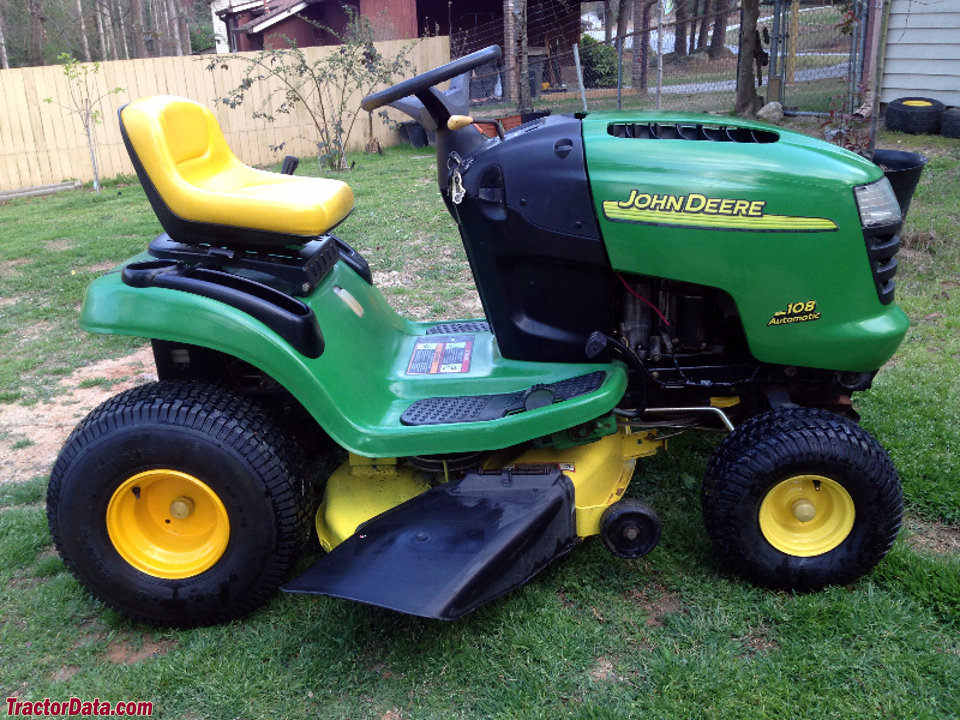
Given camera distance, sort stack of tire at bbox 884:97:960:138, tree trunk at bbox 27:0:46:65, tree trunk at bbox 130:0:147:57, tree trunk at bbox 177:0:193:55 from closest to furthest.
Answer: stack of tire at bbox 884:97:960:138
tree trunk at bbox 27:0:46:65
tree trunk at bbox 130:0:147:57
tree trunk at bbox 177:0:193:55

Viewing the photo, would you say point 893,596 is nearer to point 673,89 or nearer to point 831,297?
point 831,297

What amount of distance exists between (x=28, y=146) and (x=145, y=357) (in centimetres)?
916

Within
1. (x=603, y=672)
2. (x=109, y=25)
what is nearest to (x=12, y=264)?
(x=603, y=672)

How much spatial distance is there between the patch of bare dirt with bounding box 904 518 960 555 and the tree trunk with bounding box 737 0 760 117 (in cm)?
838

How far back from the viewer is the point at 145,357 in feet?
16.6

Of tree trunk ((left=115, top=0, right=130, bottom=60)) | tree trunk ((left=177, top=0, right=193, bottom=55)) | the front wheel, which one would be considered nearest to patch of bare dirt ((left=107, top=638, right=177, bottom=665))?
the front wheel

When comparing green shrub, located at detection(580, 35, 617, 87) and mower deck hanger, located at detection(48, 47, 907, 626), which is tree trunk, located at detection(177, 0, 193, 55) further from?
mower deck hanger, located at detection(48, 47, 907, 626)

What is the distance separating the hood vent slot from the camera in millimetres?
2789

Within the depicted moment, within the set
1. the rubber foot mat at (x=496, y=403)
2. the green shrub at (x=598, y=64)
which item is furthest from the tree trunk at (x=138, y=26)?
the rubber foot mat at (x=496, y=403)

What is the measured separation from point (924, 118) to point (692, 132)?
8.19 m

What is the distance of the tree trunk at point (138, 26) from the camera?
877 inches

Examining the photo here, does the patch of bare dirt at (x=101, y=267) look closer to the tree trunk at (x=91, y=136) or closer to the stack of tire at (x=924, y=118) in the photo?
the tree trunk at (x=91, y=136)

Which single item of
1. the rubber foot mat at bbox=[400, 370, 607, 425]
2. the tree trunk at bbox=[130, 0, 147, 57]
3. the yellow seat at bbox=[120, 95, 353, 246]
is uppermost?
the tree trunk at bbox=[130, 0, 147, 57]

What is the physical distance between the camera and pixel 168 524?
2.72 meters
